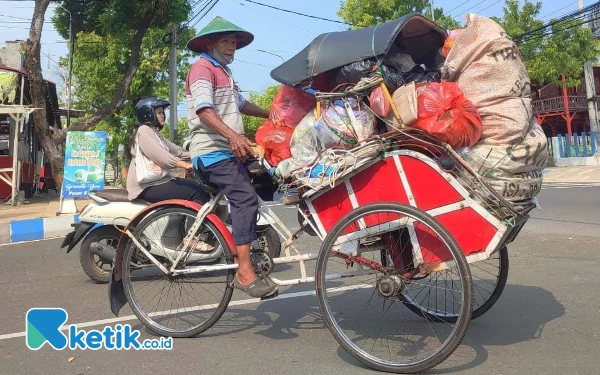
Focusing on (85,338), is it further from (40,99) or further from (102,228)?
(40,99)

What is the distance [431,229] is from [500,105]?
0.80 meters

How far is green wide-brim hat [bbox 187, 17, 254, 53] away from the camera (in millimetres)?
3402

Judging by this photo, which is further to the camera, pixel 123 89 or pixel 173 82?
pixel 173 82

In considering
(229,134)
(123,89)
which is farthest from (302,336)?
(123,89)

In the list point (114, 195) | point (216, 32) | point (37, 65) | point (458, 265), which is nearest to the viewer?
point (458, 265)

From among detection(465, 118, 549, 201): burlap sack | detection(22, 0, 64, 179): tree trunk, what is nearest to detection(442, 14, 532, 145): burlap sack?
detection(465, 118, 549, 201): burlap sack

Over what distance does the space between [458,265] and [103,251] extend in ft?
12.3

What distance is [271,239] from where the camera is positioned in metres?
4.05

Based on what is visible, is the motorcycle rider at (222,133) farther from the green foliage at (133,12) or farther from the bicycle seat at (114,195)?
the green foliage at (133,12)

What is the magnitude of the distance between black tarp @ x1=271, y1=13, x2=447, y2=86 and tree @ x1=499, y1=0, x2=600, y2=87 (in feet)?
70.4

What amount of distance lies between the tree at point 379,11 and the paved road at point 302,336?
22543 millimetres

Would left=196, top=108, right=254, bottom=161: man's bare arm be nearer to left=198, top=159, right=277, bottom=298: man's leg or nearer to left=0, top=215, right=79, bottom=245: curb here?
left=198, top=159, right=277, bottom=298: man's leg

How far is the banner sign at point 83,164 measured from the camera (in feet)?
34.4

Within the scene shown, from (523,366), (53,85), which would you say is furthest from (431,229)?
(53,85)
